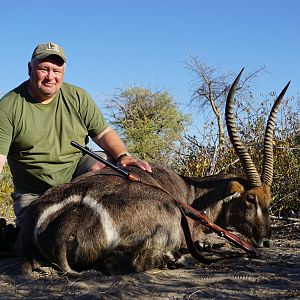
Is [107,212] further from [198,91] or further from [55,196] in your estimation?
[198,91]

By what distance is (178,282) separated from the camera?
12.4 feet

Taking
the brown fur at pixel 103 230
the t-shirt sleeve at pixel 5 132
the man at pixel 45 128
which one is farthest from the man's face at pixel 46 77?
the brown fur at pixel 103 230

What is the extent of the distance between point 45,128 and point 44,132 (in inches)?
1.7

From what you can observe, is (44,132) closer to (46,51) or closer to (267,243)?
(46,51)

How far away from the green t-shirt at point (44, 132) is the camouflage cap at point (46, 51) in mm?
354

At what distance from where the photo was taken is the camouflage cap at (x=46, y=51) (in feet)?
17.2

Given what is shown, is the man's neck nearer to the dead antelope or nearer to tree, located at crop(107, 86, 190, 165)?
the dead antelope

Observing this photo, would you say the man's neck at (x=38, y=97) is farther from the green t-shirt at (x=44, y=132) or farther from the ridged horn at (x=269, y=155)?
the ridged horn at (x=269, y=155)

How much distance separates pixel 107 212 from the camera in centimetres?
414

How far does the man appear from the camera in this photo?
5.10 metres

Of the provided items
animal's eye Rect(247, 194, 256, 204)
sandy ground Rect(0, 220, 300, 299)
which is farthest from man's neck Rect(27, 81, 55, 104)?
animal's eye Rect(247, 194, 256, 204)

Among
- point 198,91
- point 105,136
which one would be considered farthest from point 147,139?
point 105,136

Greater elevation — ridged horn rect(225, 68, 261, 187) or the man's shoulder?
the man's shoulder

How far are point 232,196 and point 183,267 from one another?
1.36 metres
